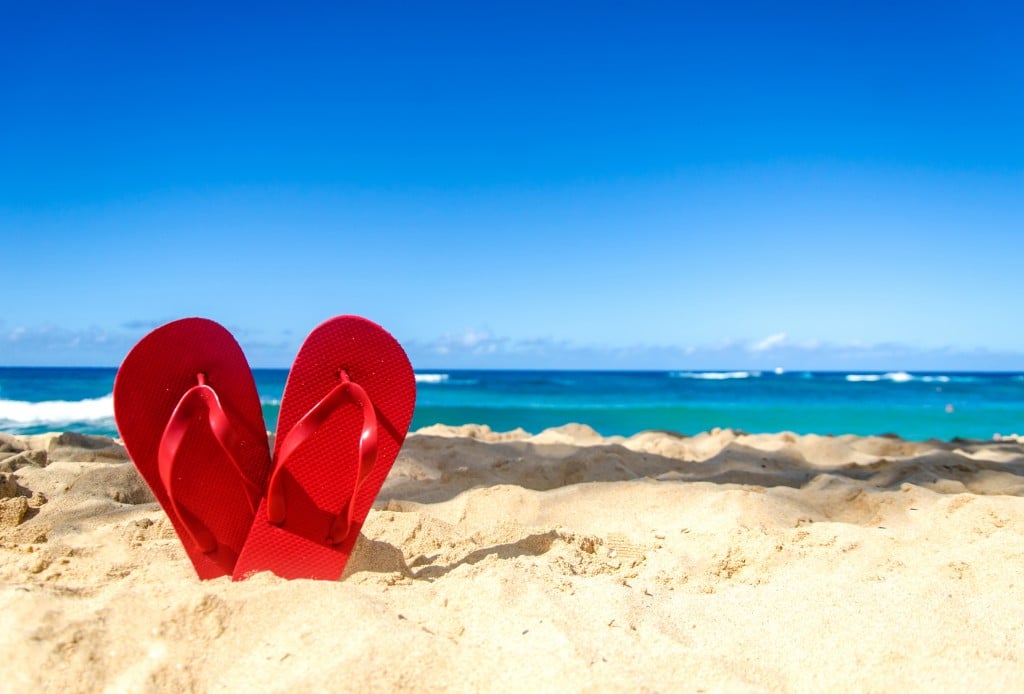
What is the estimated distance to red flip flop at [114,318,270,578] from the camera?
1885mm

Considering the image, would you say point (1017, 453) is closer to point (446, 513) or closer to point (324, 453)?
point (446, 513)

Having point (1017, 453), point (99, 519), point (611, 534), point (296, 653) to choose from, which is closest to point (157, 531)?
point (99, 519)

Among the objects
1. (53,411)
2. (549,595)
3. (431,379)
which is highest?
(549,595)

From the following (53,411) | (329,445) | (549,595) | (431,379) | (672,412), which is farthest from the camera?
(431,379)

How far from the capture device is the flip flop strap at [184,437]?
1.78 m

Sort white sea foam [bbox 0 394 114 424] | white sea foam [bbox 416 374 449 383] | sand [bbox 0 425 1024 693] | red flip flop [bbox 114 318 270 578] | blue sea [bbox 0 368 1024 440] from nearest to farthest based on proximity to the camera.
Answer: sand [bbox 0 425 1024 693] → red flip flop [bbox 114 318 270 578] → blue sea [bbox 0 368 1024 440] → white sea foam [bbox 0 394 114 424] → white sea foam [bbox 416 374 449 383]

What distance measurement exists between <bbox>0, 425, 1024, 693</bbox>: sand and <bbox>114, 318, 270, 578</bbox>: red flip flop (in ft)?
0.50

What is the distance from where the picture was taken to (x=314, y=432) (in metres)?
2.02

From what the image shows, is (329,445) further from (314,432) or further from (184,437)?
(184,437)

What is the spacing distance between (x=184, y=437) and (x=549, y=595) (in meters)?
1.09

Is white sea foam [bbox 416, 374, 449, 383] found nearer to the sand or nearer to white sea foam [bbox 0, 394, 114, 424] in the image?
white sea foam [bbox 0, 394, 114, 424]

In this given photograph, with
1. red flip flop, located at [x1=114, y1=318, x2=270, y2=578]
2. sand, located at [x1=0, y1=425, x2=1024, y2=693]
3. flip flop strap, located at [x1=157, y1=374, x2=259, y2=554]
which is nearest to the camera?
sand, located at [x1=0, y1=425, x2=1024, y2=693]

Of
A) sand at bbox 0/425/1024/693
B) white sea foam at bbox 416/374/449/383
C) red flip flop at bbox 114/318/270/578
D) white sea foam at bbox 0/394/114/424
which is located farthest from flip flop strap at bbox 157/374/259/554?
white sea foam at bbox 416/374/449/383

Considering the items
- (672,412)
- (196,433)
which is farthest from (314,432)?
(672,412)
